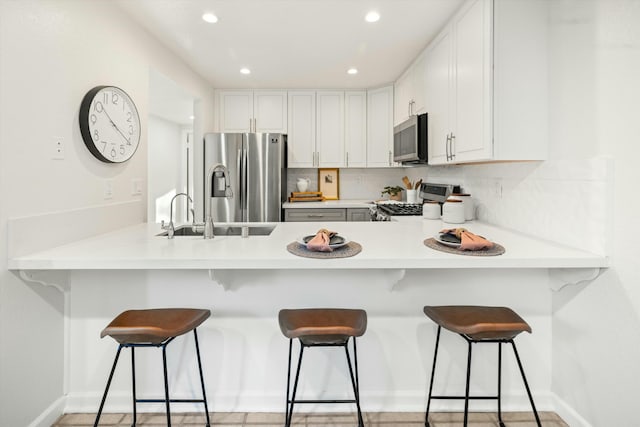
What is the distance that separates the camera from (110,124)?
7.41 ft

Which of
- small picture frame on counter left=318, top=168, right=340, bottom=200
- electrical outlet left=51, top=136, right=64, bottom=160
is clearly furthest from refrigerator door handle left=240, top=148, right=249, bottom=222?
electrical outlet left=51, top=136, right=64, bottom=160

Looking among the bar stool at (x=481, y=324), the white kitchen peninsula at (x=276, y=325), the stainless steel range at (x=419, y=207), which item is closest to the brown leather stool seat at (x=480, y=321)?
the bar stool at (x=481, y=324)

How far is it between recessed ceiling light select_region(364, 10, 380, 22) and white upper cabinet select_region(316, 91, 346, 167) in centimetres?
197

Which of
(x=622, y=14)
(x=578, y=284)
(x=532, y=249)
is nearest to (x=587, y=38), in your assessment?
(x=622, y=14)

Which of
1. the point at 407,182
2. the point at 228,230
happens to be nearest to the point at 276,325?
the point at 228,230

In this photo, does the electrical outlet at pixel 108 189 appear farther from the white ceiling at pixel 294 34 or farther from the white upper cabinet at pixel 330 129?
the white upper cabinet at pixel 330 129

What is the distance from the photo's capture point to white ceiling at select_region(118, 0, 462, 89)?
8.05 feet

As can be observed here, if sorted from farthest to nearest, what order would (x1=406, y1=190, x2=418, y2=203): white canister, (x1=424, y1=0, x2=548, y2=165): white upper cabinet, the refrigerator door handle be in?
(x1=406, y1=190, x2=418, y2=203): white canister → the refrigerator door handle → (x1=424, y1=0, x2=548, y2=165): white upper cabinet

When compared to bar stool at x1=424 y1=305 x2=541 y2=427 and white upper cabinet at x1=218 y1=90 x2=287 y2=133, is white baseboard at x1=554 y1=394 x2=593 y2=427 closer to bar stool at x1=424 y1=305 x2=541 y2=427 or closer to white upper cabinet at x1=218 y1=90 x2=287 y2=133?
bar stool at x1=424 y1=305 x2=541 y2=427

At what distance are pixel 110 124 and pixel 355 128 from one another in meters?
2.96

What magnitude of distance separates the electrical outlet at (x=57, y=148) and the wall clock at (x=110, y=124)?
172 mm

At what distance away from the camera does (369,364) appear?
1.95 meters

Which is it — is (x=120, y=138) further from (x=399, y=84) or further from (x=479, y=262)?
(x=399, y=84)

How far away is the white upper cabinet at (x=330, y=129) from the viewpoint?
4.64 meters
